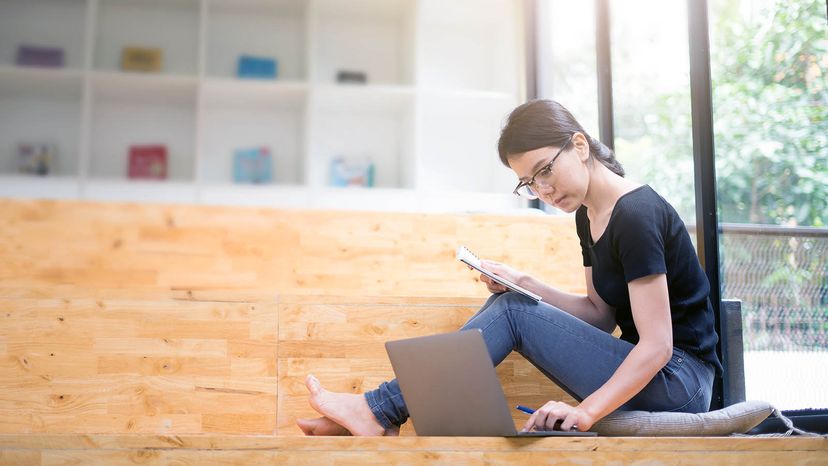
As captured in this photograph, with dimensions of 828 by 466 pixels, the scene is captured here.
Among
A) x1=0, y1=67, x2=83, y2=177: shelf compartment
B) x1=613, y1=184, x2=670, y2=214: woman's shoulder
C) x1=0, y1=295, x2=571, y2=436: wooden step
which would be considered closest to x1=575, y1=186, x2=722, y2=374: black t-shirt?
x1=613, y1=184, x2=670, y2=214: woman's shoulder

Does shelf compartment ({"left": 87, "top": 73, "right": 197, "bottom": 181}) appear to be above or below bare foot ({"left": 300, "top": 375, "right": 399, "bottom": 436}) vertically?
above

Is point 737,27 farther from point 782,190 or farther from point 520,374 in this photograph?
point 520,374

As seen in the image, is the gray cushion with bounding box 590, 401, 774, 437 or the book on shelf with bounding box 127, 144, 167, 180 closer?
the gray cushion with bounding box 590, 401, 774, 437

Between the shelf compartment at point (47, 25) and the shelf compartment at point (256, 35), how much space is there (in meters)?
0.66

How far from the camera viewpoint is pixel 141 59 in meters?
4.36

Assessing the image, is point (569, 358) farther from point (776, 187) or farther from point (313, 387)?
point (776, 187)

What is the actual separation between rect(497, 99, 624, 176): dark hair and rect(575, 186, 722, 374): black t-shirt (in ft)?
0.62

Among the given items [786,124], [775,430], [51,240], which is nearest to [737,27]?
[786,124]

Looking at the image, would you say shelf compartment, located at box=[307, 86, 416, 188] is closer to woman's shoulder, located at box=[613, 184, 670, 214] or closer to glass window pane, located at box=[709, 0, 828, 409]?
glass window pane, located at box=[709, 0, 828, 409]

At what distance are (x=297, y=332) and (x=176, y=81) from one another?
7.76 feet

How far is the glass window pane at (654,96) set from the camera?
2.63m

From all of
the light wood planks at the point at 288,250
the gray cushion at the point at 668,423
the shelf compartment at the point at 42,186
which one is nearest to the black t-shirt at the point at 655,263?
the gray cushion at the point at 668,423

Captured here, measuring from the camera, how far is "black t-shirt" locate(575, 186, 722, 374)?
1.66 metres

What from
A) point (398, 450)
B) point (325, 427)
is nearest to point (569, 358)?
point (398, 450)
